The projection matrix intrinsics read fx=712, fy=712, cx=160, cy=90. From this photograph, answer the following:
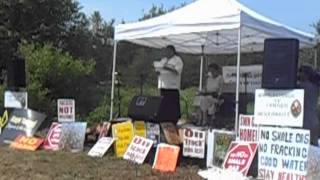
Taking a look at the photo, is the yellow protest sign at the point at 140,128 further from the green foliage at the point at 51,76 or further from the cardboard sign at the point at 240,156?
the green foliage at the point at 51,76

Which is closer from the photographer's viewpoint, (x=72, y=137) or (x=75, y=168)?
(x=75, y=168)

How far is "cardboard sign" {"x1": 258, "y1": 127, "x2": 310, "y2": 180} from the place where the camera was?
8578 millimetres

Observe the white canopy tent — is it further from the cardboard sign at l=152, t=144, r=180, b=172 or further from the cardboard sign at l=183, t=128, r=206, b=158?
the cardboard sign at l=152, t=144, r=180, b=172

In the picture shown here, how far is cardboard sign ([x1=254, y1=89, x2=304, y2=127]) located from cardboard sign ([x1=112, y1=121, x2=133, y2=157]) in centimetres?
273

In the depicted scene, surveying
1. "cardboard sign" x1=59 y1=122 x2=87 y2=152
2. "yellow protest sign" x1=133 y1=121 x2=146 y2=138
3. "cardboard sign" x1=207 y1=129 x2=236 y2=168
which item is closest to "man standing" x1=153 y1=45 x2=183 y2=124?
"yellow protest sign" x1=133 y1=121 x2=146 y2=138

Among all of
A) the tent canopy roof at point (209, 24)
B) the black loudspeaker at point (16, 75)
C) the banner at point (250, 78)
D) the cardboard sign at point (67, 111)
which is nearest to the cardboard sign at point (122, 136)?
the cardboard sign at point (67, 111)

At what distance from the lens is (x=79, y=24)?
27250mm

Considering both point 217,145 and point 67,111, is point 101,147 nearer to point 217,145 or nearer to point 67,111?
point 67,111

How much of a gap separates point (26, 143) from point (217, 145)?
414cm

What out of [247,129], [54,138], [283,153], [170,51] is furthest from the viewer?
[170,51]

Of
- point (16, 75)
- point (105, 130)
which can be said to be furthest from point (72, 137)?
point (16, 75)

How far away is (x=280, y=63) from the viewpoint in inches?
360

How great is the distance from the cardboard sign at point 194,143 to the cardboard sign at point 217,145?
0.23 meters

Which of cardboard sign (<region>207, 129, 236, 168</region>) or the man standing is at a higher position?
the man standing
